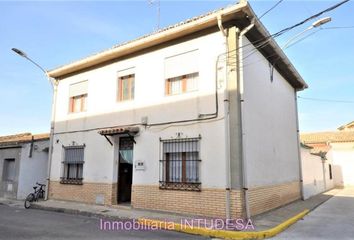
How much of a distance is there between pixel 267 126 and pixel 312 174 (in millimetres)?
8148

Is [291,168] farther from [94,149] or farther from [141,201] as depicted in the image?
[94,149]

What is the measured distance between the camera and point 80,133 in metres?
A: 13.4

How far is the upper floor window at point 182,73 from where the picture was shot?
34.0ft

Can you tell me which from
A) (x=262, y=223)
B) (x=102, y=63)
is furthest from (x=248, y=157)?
(x=102, y=63)

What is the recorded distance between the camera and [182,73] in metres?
10.6

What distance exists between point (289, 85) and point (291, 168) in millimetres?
4320

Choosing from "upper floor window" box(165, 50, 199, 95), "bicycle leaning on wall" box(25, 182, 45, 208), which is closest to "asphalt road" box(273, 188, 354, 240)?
"upper floor window" box(165, 50, 199, 95)

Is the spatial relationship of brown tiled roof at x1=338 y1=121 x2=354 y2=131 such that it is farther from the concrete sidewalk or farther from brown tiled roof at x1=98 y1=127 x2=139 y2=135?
brown tiled roof at x1=98 y1=127 x2=139 y2=135

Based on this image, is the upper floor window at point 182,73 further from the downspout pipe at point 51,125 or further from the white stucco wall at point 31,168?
the white stucco wall at point 31,168

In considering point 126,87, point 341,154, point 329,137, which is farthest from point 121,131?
point 329,137

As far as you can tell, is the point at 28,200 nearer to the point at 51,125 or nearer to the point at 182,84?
the point at 51,125

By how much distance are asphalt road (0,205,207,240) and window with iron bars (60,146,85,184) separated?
3.30 metres

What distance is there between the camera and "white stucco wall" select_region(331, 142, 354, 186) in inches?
1089

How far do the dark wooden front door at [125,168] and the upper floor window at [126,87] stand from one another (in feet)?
5.42
